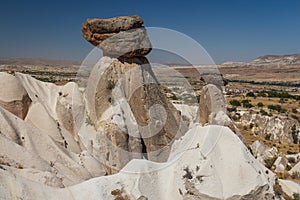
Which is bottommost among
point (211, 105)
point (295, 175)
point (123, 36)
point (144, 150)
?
point (295, 175)

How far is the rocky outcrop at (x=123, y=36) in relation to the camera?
916cm

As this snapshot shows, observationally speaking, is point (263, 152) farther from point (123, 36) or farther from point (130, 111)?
point (123, 36)

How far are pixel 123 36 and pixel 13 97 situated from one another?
3.26 metres

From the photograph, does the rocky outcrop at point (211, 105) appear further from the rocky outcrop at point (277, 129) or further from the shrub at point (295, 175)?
the rocky outcrop at point (277, 129)

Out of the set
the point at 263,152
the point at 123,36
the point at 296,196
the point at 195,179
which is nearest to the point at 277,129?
the point at 263,152

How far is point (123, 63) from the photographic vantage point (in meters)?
9.29

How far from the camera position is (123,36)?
9.16 meters

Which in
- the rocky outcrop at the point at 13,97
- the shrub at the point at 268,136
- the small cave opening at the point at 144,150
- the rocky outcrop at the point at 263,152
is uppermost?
the rocky outcrop at the point at 13,97

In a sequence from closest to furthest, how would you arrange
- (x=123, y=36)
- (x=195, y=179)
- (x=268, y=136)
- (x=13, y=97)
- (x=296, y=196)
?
(x=195, y=179), (x=296, y=196), (x=13, y=97), (x=123, y=36), (x=268, y=136)

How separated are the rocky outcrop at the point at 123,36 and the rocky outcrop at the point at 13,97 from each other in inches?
99.6

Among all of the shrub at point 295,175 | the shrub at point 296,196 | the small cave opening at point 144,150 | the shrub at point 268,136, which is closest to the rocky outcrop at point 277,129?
the shrub at point 268,136

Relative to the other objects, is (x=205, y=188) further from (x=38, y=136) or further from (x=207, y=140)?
(x=38, y=136)

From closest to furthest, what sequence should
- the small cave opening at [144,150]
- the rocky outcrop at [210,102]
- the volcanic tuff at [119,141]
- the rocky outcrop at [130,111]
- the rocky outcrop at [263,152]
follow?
1. the volcanic tuff at [119,141]
2. the rocky outcrop at [130,111]
3. the small cave opening at [144,150]
4. the rocky outcrop at [210,102]
5. the rocky outcrop at [263,152]

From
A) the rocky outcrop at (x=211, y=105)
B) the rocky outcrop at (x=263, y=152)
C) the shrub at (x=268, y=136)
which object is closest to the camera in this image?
the rocky outcrop at (x=211, y=105)
